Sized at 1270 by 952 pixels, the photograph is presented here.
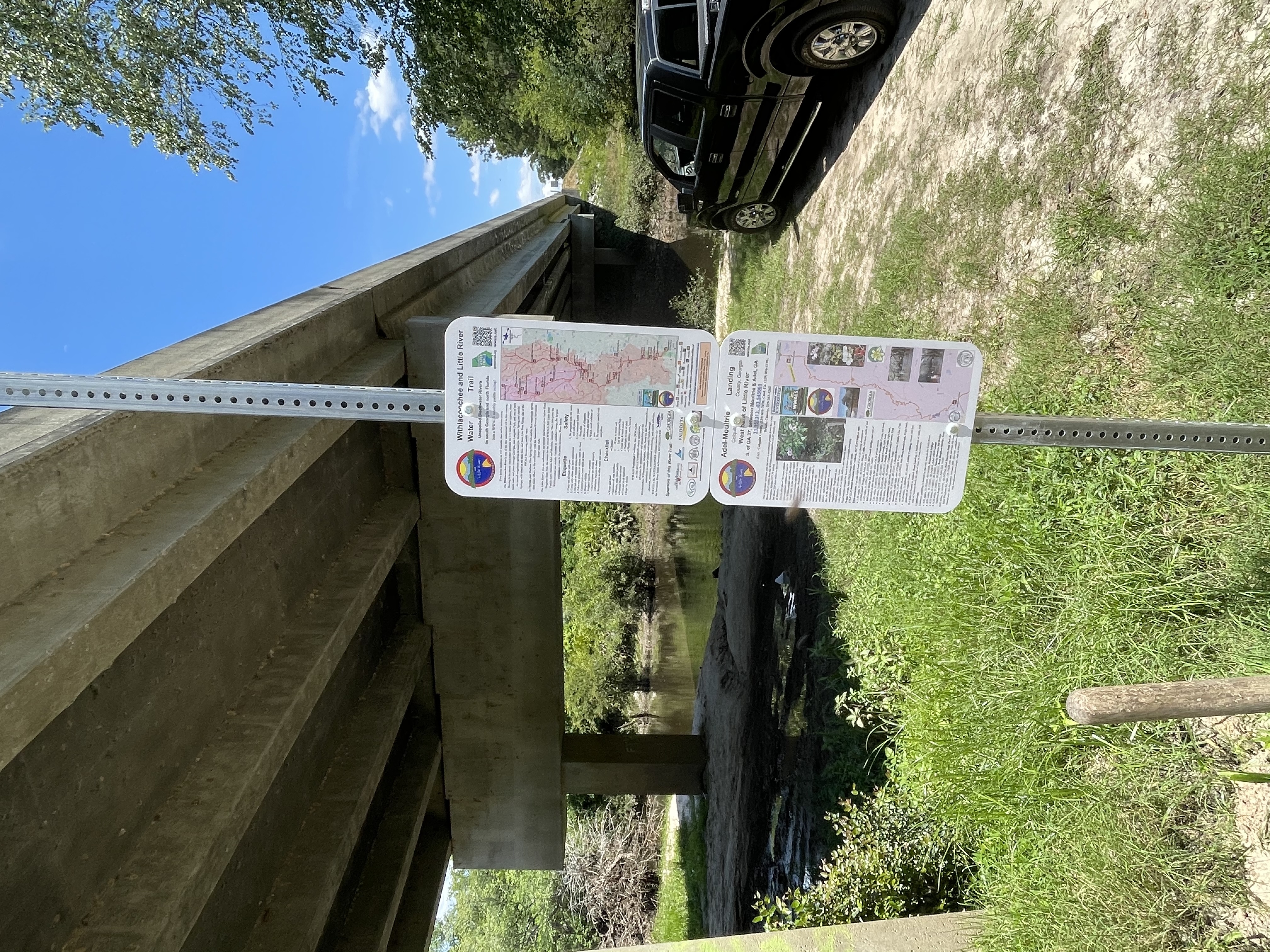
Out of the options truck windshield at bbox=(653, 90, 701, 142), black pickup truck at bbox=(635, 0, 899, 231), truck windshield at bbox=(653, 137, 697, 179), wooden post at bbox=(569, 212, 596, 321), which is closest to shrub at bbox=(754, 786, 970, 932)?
black pickup truck at bbox=(635, 0, 899, 231)

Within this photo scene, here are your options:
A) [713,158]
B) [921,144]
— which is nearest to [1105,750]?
[921,144]

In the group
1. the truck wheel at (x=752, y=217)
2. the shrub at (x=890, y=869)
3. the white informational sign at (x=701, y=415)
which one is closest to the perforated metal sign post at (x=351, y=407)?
the white informational sign at (x=701, y=415)

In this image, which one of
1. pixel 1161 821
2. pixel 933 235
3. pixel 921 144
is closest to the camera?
pixel 1161 821

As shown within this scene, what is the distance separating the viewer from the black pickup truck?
576cm

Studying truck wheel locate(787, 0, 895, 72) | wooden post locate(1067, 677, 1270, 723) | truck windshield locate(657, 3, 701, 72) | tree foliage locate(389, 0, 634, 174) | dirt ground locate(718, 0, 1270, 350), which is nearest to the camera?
wooden post locate(1067, 677, 1270, 723)

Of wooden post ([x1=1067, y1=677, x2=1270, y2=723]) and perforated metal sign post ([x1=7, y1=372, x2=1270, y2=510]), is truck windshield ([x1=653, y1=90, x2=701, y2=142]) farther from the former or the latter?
wooden post ([x1=1067, y1=677, x2=1270, y2=723])

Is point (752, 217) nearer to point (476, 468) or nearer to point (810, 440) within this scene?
point (810, 440)

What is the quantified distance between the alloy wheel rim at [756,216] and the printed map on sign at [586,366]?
7.08 meters

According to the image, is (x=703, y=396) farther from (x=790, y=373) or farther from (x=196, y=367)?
(x=196, y=367)

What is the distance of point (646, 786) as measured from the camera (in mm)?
9961

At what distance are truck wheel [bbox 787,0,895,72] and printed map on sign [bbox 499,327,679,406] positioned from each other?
16.5 ft

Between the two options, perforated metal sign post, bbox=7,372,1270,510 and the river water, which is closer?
perforated metal sign post, bbox=7,372,1270,510

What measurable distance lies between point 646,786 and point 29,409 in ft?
29.8

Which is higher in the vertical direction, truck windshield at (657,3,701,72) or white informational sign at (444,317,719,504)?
truck windshield at (657,3,701,72)
